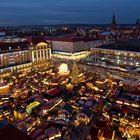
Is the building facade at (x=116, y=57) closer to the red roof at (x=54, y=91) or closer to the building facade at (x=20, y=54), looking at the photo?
the building facade at (x=20, y=54)

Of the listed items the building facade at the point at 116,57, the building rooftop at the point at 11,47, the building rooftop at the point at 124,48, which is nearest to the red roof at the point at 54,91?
the building rooftop at the point at 11,47

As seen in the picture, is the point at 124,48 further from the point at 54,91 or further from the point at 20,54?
the point at 54,91

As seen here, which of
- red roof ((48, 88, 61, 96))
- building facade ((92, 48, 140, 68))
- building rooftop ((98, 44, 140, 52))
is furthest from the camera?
building rooftop ((98, 44, 140, 52))

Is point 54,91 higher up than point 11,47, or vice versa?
point 11,47

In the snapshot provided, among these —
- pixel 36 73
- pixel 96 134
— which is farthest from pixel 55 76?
pixel 96 134

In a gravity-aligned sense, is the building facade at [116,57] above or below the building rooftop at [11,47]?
below

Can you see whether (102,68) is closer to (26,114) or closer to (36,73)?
(36,73)

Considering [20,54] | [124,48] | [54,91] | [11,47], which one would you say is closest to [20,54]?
[20,54]

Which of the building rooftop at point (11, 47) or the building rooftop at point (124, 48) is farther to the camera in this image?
the building rooftop at point (124, 48)

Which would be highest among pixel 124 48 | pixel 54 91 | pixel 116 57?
pixel 124 48

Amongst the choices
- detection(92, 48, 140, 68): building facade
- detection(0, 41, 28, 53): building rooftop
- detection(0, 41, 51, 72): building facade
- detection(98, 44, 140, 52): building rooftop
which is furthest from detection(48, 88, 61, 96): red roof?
detection(98, 44, 140, 52): building rooftop

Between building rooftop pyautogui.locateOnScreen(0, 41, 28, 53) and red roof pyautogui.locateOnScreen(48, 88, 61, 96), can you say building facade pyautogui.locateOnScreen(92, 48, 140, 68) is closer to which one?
building rooftop pyautogui.locateOnScreen(0, 41, 28, 53)
